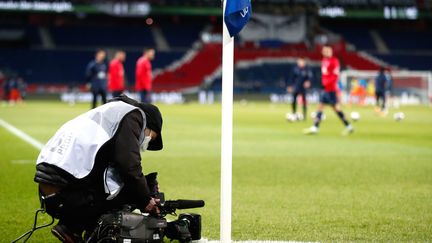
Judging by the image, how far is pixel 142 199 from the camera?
5.80 meters

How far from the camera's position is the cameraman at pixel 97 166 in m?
5.67

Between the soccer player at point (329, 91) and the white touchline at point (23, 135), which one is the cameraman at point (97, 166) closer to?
the white touchline at point (23, 135)

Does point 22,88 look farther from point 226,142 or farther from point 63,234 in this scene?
point 226,142

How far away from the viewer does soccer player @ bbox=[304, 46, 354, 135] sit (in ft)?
69.5

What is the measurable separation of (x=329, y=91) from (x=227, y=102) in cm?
1608

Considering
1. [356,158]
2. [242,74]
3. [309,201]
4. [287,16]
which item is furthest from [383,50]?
[309,201]

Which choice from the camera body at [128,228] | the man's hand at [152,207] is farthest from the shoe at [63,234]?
the man's hand at [152,207]

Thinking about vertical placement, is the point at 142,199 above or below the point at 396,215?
above

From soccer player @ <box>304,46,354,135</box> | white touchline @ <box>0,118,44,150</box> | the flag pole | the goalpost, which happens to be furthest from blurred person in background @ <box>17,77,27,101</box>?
the flag pole

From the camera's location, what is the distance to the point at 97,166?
226 inches

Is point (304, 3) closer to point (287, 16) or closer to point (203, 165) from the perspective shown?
point (287, 16)

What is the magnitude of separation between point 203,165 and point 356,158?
2985 millimetres

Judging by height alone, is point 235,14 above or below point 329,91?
above

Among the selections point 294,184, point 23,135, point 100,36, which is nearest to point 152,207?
point 294,184
